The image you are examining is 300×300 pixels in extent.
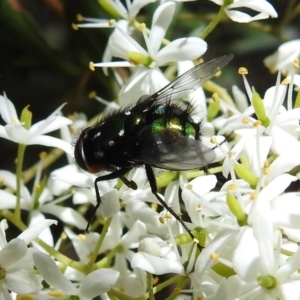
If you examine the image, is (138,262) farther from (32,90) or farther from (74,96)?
(32,90)

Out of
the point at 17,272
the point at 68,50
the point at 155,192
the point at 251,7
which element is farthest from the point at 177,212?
the point at 68,50

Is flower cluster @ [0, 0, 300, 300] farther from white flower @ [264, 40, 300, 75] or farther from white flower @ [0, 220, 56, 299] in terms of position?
white flower @ [264, 40, 300, 75]

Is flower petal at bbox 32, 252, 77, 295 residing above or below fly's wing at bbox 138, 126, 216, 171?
below

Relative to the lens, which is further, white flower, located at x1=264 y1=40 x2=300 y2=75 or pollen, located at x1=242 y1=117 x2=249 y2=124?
white flower, located at x1=264 y1=40 x2=300 y2=75

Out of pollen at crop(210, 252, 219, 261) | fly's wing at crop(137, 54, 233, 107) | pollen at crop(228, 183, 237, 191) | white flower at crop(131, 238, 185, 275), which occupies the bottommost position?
white flower at crop(131, 238, 185, 275)

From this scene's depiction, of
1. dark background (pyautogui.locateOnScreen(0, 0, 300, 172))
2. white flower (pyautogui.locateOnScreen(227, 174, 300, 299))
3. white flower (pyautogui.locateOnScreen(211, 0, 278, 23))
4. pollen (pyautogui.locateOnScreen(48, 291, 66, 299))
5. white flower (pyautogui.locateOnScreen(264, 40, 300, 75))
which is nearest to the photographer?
white flower (pyautogui.locateOnScreen(227, 174, 300, 299))

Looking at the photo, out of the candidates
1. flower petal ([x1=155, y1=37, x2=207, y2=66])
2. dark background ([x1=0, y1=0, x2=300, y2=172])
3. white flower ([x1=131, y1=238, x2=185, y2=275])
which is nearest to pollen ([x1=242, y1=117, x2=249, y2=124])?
flower petal ([x1=155, y1=37, x2=207, y2=66])

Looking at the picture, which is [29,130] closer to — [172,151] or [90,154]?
[90,154]

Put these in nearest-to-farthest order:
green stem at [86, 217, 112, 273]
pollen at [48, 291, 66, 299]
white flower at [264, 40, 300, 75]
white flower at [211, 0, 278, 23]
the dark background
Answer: pollen at [48, 291, 66, 299] < green stem at [86, 217, 112, 273] < white flower at [211, 0, 278, 23] < white flower at [264, 40, 300, 75] < the dark background
